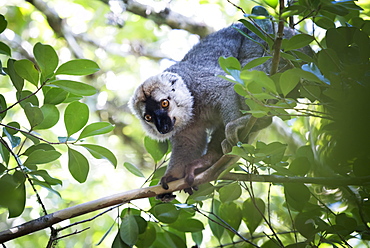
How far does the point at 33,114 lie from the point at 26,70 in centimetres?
29

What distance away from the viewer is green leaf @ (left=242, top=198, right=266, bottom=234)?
278 cm

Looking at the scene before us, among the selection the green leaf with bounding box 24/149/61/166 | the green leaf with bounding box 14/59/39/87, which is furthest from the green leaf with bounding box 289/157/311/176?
the green leaf with bounding box 14/59/39/87

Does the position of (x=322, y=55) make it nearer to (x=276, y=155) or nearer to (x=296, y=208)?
(x=276, y=155)

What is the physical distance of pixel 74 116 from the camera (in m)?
2.47

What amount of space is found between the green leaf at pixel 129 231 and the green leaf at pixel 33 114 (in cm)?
87

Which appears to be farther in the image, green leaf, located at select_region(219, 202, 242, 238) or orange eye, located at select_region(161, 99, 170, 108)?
orange eye, located at select_region(161, 99, 170, 108)

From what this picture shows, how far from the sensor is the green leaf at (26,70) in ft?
7.43

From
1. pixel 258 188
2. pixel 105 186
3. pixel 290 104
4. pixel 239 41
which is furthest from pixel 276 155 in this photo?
pixel 105 186

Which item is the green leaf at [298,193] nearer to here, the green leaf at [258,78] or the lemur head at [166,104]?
the green leaf at [258,78]

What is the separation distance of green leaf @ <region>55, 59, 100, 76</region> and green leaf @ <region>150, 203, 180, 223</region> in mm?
1061

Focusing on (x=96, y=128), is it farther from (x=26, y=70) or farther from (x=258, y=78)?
(x=258, y=78)

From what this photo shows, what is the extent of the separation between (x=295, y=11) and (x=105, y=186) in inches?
255

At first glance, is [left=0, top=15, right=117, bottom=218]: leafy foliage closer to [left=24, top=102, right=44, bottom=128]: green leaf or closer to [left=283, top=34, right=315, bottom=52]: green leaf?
[left=24, top=102, right=44, bottom=128]: green leaf

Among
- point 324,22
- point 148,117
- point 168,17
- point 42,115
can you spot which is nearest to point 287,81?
point 324,22
